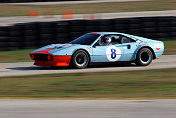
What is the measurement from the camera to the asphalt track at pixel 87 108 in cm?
501

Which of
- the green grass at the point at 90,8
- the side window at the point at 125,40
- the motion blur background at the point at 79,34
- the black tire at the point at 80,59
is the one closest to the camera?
the motion blur background at the point at 79,34

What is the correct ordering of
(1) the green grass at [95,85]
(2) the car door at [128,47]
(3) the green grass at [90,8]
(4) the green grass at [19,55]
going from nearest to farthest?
(1) the green grass at [95,85] → (2) the car door at [128,47] → (4) the green grass at [19,55] → (3) the green grass at [90,8]

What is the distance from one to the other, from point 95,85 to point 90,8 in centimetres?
2203

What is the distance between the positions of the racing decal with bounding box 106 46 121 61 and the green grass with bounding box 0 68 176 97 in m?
1.03

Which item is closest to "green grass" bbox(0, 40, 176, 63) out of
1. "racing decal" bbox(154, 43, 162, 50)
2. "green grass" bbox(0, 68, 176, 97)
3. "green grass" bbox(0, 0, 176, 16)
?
"racing decal" bbox(154, 43, 162, 50)

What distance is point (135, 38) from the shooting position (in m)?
11.3

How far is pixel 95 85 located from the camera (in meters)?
7.97

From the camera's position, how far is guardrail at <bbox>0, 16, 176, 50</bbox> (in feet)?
47.4

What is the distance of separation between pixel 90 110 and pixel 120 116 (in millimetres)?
555

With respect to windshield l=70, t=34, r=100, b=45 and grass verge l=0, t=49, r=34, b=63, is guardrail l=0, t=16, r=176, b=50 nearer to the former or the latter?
grass verge l=0, t=49, r=34, b=63

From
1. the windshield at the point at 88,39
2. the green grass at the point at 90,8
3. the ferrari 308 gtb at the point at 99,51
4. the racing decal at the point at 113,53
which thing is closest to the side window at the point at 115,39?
the ferrari 308 gtb at the point at 99,51

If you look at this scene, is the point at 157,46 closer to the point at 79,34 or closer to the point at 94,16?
the point at 79,34

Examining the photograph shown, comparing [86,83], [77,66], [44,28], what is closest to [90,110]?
[86,83]

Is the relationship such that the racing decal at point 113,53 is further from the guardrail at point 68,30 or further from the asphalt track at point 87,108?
the asphalt track at point 87,108
